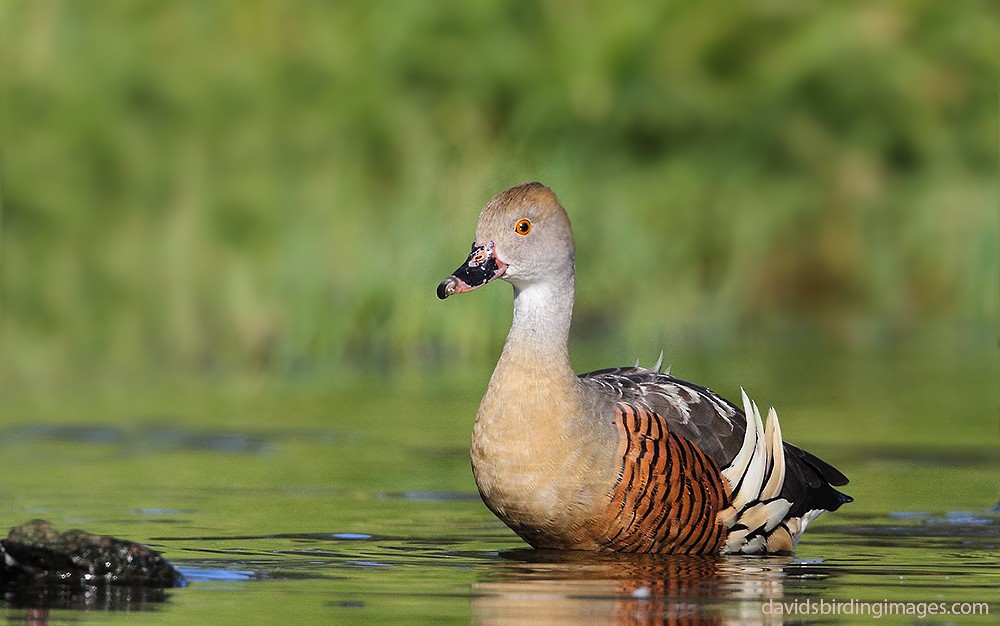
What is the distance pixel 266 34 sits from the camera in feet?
72.9

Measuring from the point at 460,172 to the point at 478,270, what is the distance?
9.77m

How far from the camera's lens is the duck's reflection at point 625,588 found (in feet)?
21.5

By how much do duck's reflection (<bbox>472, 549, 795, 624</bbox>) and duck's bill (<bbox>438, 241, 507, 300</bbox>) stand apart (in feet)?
3.70

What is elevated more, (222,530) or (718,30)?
(718,30)

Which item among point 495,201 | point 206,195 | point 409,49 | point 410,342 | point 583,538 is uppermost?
point 409,49

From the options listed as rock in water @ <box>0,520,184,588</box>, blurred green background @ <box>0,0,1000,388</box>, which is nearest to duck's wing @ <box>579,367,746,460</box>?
rock in water @ <box>0,520,184,588</box>

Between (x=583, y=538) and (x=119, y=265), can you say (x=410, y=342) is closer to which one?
(x=119, y=265)

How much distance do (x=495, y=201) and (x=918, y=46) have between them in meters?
16.3

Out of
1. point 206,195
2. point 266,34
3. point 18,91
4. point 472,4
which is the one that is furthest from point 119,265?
point 472,4

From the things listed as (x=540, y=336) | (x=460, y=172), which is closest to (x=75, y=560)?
(x=540, y=336)

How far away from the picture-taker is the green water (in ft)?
22.4

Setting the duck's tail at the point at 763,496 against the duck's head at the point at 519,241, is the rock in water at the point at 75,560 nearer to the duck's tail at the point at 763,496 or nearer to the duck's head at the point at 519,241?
the duck's head at the point at 519,241

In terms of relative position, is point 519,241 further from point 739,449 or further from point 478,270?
point 739,449

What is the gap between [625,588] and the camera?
7.14 metres
